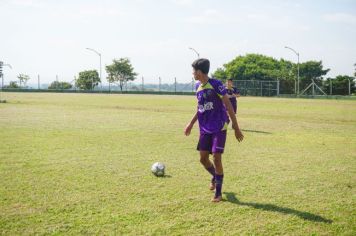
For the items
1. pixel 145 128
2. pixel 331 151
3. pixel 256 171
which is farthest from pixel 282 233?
pixel 145 128

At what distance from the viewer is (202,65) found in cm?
600

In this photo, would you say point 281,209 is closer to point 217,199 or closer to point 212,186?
point 217,199

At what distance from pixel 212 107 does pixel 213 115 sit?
13cm

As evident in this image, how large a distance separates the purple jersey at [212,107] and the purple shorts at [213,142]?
0.22ft

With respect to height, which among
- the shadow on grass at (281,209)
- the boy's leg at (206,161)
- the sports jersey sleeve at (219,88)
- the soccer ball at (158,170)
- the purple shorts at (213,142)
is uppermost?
the sports jersey sleeve at (219,88)

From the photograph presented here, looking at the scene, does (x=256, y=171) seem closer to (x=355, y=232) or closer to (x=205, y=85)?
(x=205, y=85)

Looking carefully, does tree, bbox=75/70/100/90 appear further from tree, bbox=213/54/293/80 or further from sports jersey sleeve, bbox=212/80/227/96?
sports jersey sleeve, bbox=212/80/227/96

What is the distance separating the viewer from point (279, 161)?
8.84 m

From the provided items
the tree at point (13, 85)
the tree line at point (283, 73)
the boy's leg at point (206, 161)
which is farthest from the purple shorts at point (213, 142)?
the tree at point (13, 85)

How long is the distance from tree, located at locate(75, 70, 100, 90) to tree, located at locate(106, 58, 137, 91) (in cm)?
281

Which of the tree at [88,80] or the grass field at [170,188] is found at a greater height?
the tree at [88,80]

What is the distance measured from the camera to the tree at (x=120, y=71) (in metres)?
80.8

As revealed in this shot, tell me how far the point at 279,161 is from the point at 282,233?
442 cm

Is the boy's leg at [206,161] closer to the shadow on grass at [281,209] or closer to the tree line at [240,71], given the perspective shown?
the shadow on grass at [281,209]
